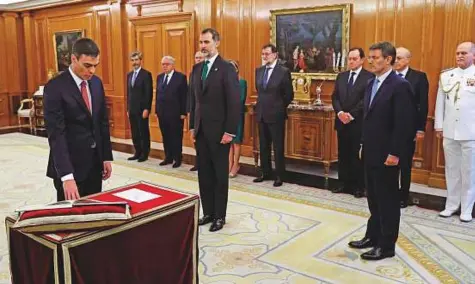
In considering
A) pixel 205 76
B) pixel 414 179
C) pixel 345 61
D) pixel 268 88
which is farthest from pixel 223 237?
pixel 345 61

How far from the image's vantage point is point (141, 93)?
7250 millimetres

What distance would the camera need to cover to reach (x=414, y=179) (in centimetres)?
604

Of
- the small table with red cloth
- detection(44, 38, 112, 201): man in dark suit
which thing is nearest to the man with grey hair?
the small table with red cloth

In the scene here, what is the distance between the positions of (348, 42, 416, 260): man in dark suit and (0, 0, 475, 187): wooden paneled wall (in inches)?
99.5

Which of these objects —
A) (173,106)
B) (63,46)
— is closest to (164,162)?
(173,106)

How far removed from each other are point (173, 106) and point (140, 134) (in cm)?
87

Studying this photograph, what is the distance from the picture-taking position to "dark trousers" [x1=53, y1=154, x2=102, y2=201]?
299 centimetres

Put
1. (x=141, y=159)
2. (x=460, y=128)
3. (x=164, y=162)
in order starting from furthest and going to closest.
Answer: (x=141, y=159), (x=164, y=162), (x=460, y=128)

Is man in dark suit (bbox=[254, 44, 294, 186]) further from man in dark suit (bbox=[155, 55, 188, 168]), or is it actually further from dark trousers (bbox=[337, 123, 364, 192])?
man in dark suit (bbox=[155, 55, 188, 168])

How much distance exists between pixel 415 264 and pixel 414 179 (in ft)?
8.97

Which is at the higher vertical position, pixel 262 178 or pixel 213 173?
pixel 213 173

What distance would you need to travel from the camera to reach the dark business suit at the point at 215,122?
407 centimetres

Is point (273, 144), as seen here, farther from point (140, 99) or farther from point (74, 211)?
point (74, 211)

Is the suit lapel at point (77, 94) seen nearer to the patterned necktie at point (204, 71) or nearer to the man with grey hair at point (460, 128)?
the patterned necktie at point (204, 71)
